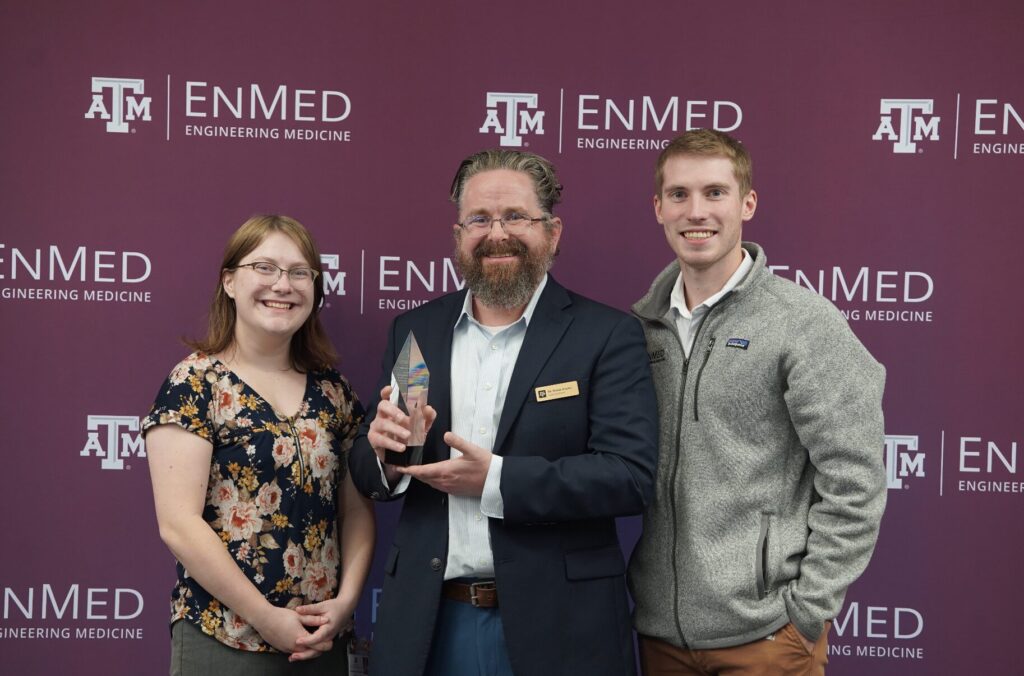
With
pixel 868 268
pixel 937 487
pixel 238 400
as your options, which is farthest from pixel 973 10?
pixel 238 400

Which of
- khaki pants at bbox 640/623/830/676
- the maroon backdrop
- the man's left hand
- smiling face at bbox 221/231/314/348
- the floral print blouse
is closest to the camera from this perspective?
the man's left hand

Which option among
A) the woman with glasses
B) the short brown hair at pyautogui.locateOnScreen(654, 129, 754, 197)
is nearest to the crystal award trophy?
the woman with glasses

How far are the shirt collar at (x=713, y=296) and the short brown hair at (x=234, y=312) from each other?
3.27ft

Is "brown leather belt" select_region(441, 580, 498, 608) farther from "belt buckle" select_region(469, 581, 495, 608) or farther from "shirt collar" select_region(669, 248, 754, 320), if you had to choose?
"shirt collar" select_region(669, 248, 754, 320)

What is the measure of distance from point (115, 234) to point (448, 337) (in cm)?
142

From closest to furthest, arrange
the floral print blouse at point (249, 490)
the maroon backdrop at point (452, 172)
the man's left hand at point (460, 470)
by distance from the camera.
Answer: the man's left hand at point (460, 470) < the floral print blouse at point (249, 490) < the maroon backdrop at point (452, 172)

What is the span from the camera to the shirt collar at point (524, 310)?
91.7 inches

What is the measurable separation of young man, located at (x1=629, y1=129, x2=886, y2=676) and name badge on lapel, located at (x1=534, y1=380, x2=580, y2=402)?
281 mm

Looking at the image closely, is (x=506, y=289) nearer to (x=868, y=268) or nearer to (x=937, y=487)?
(x=868, y=268)

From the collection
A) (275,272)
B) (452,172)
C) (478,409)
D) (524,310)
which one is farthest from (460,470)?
(452,172)

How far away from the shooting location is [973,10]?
3.03m

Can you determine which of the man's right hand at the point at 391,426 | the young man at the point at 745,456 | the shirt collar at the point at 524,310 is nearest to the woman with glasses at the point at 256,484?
the man's right hand at the point at 391,426

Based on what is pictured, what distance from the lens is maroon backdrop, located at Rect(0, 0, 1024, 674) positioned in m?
3.02

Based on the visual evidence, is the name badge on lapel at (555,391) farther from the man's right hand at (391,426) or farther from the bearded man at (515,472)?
the man's right hand at (391,426)
